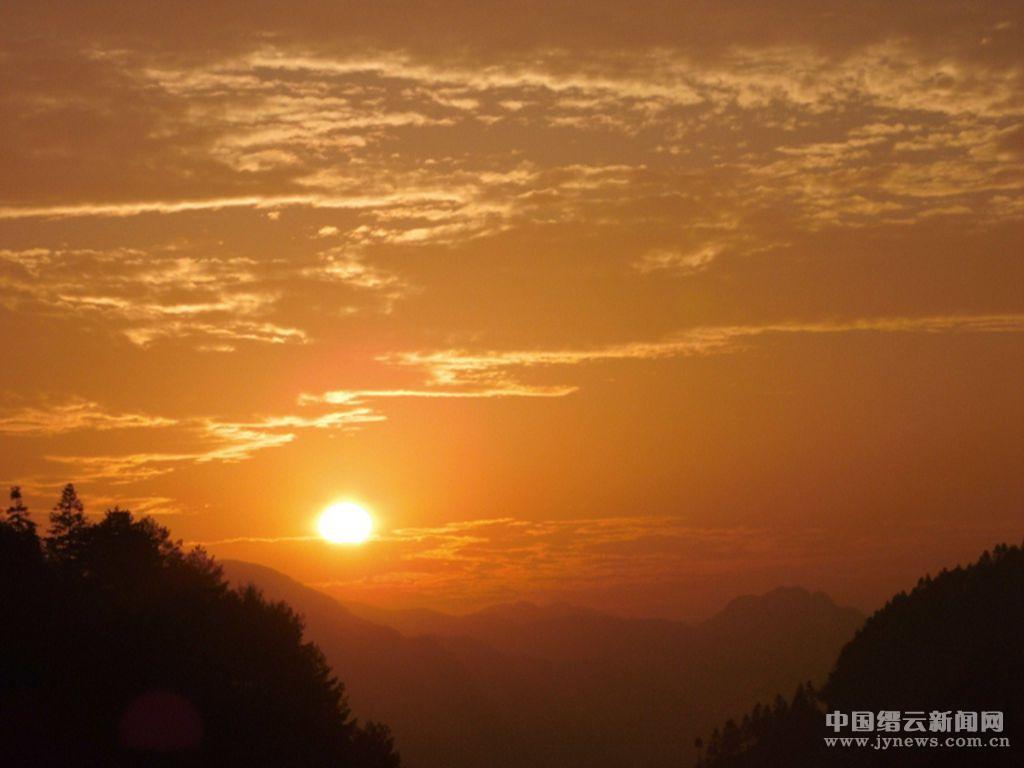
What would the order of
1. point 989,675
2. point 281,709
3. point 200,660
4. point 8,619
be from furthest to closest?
point 989,675 < point 281,709 < point 200,660 < point 8,619

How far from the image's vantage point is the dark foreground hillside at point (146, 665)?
74.6 m

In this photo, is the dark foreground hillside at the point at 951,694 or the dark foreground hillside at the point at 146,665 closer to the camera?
the dark foreground hillside at the point at 146,665

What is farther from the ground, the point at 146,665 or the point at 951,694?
the point at 146,665

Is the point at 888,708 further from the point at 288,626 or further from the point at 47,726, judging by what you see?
the point at 47,726

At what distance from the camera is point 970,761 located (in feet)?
532

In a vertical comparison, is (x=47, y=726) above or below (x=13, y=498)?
below

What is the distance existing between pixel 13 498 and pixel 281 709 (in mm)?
37795

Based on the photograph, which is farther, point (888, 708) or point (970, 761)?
point (888, 708)

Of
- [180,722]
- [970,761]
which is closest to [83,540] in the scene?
[180,722]

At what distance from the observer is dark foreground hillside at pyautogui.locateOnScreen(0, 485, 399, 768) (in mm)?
74625

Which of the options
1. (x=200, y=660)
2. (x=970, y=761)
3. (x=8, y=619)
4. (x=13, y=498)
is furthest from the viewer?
(x=970, y=761)

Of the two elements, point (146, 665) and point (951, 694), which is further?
point (951, 694)

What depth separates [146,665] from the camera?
270 feet

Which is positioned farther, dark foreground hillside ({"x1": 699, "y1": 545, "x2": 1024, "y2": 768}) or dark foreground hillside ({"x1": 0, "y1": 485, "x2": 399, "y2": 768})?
dark foreground hillside ({"x1": 699, "y1": 545, "x2": 1024, "y2": 768})
